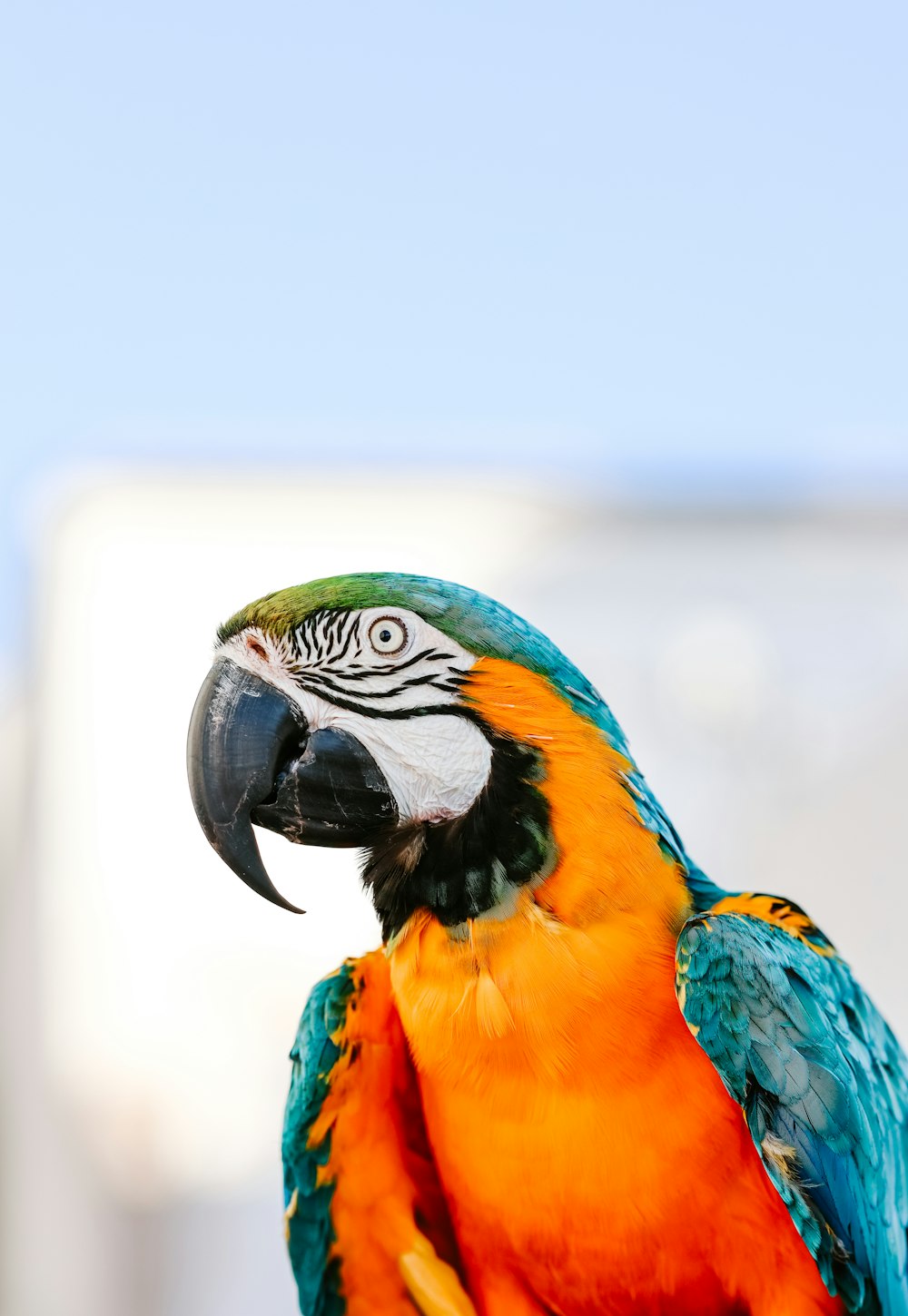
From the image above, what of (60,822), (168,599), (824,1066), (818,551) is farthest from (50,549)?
(824,1066)

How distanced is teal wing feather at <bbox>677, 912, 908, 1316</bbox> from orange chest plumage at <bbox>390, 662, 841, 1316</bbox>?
0.14ft

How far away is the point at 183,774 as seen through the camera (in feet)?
12.3

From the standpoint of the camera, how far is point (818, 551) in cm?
376

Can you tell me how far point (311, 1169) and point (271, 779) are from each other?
0.36 m

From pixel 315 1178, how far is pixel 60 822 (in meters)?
3.31

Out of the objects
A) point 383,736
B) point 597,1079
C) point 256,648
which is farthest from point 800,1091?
point 256,648

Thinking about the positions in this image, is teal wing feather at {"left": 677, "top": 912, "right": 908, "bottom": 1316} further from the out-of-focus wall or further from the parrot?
the out-of-focus wall

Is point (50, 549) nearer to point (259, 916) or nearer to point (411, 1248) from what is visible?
point (259, 916)

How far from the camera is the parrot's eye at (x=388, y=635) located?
0.77 m

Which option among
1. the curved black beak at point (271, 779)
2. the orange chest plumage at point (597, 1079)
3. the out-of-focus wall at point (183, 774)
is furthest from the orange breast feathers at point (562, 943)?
the out-of-focus wall at point (183, 774)

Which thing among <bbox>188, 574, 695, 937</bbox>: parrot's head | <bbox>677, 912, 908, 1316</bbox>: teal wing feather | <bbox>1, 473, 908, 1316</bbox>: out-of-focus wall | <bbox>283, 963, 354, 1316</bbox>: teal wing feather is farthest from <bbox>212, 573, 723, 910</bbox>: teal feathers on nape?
<bbox>1, 473, 908, 1316</bbox>: out-of-focus wall

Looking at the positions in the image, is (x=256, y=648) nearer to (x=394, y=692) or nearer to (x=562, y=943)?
(x=394, y=692)

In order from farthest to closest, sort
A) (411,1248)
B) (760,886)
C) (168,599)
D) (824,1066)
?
(168,599), (760,886), (411,1248), (824,1066)

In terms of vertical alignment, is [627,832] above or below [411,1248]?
above
